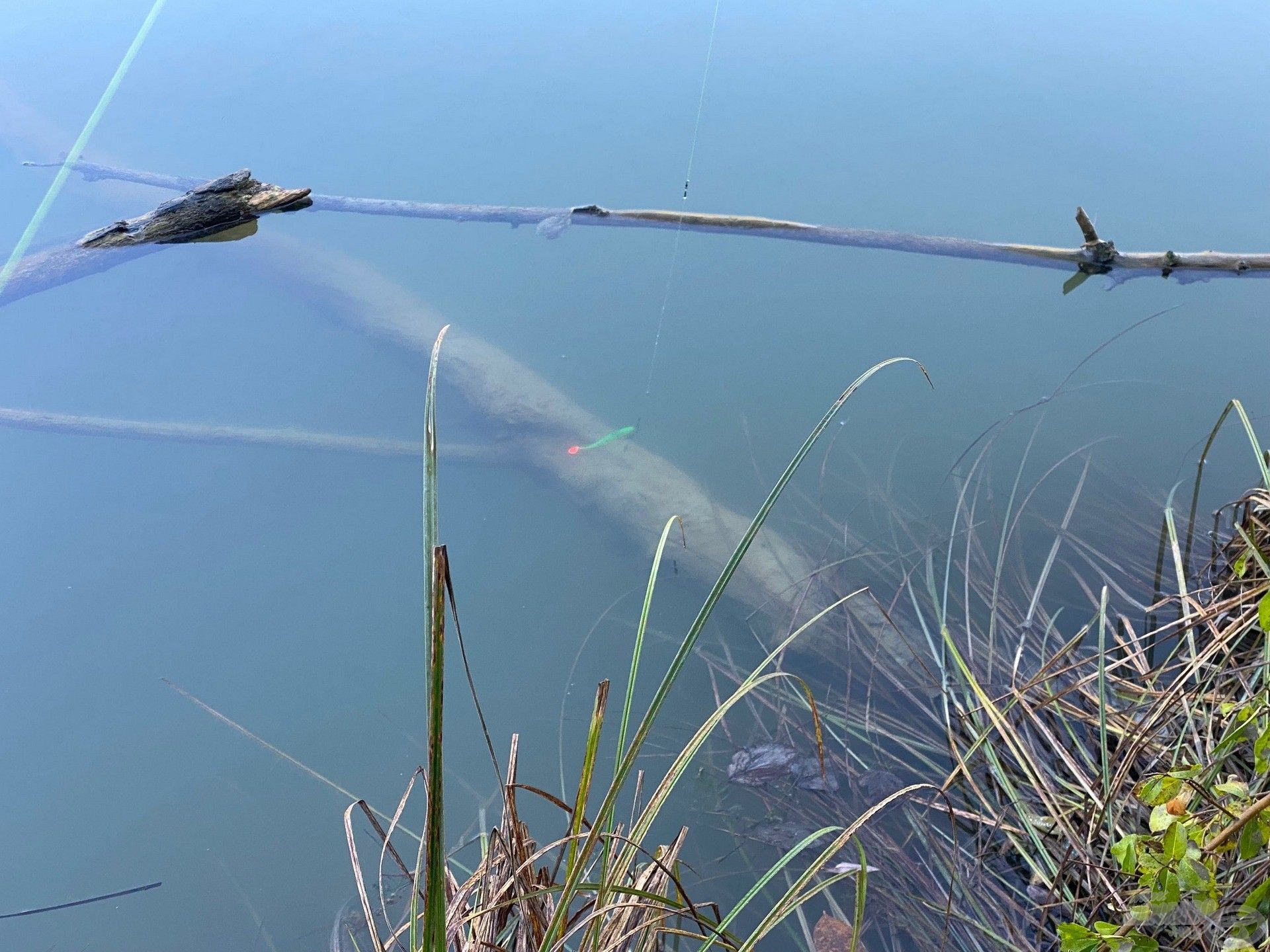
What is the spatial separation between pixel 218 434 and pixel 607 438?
136cm

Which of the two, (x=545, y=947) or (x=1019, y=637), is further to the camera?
(x=1019, y=637)

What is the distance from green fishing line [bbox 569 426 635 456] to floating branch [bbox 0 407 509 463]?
0.25 m

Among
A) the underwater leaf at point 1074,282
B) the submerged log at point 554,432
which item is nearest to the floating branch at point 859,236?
the underwater leaf at point 1074,282

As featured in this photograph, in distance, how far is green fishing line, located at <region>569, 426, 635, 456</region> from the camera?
2.75 m

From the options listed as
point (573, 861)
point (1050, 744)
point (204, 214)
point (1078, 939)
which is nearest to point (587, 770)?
point (573, 861)

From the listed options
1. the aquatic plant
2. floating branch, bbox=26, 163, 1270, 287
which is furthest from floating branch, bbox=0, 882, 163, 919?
floating branch, bbox=26, 163, 1270, 287

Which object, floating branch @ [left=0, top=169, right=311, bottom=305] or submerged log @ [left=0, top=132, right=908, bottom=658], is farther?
floating branch @ [left=0, top=169, right=311, bottom=305]

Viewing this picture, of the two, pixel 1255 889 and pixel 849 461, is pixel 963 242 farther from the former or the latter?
pixel 1255 889

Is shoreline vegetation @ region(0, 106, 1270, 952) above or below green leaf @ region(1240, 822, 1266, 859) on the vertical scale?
below

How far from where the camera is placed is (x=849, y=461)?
2592mm

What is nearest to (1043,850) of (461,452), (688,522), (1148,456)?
(688,522)

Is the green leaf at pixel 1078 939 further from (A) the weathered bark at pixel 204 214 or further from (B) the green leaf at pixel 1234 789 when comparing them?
(A) the weathered bark at pixel 204 214

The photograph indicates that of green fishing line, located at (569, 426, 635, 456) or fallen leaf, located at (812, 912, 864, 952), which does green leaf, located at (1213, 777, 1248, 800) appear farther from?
green fishing line, located at (569, 426, 635, 456)

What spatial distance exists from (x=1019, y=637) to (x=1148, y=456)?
102 cm
